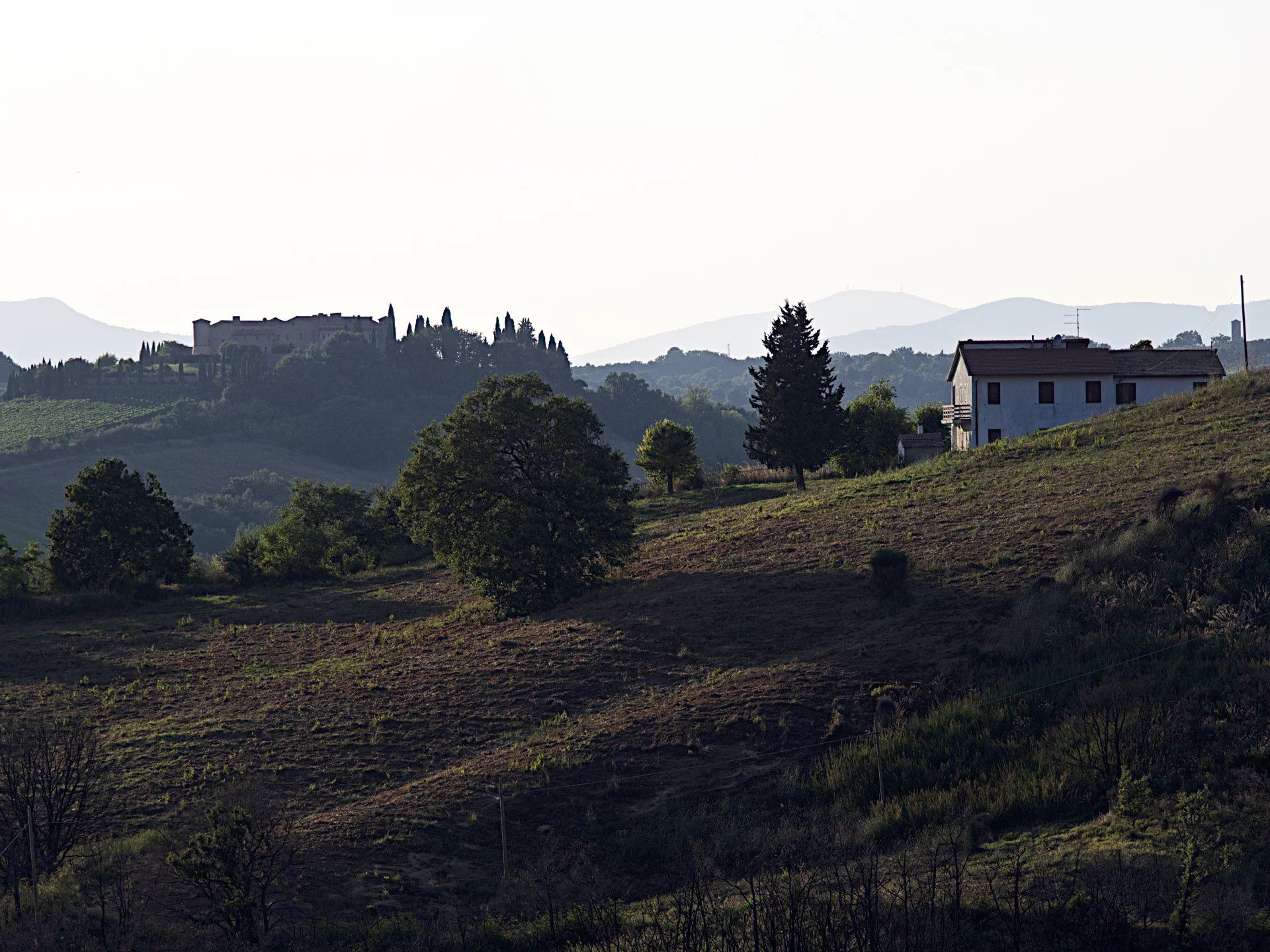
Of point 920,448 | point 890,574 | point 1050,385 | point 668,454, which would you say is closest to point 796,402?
point 920,448

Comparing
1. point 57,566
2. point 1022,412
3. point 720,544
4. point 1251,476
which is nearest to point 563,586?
point 720,544

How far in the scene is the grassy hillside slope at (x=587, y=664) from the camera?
952 inches

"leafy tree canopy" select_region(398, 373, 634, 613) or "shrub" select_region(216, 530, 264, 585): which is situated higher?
"leafy tree canopy" select_region(398, 373, 634, 613)

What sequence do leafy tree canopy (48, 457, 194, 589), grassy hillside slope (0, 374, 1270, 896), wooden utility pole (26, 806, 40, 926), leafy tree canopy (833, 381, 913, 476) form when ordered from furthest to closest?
leafy tree canopy (833, 381, 913, 476) < leafy tree canopy (48, 457, 194, 589) < grassy hillside slope (0, 374, 1270, 896) < wooden utility pole (26, 806, 40, 926)

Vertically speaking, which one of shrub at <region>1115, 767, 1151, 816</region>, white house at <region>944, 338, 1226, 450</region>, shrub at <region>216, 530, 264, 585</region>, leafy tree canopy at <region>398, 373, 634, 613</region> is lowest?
shrub at <region>1115, 767, 1151, 816</region>

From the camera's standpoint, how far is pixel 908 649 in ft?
97.5

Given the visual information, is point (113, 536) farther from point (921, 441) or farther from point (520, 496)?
point (921, 441)

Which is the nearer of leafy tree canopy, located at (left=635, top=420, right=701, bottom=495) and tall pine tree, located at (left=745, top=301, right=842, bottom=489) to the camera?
tall pine tree, located at (left=745, top=301, right=842, bottom=489)

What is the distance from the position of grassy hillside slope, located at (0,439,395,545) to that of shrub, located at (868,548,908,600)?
4768 inches

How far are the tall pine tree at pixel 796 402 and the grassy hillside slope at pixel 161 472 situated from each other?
324ft

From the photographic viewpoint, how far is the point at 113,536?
54.7 m

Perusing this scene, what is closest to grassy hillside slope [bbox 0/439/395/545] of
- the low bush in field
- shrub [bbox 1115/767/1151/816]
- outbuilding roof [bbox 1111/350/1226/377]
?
outbuilding roof [bbox 1111/350/1226/377]

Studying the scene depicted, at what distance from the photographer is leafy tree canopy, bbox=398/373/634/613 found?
42.2 m

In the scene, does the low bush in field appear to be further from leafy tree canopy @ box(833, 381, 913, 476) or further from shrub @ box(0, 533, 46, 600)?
shrub @ box(0, 533, 46, 600)
